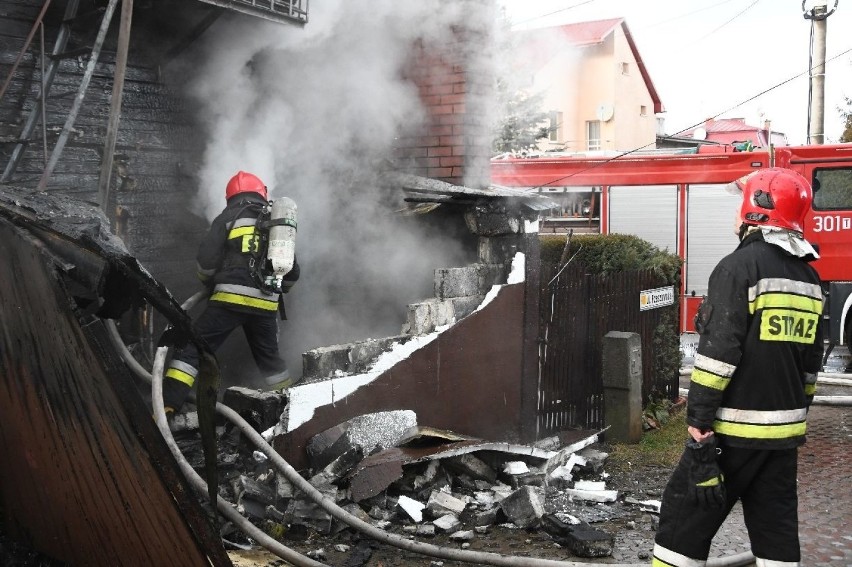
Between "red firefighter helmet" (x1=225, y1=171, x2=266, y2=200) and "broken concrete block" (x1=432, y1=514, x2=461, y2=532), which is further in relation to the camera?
"red firefighter helmet" (x1=225, y1=171, x2=266, y2=200)

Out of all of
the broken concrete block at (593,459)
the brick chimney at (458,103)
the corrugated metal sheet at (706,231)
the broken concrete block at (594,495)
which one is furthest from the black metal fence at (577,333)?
the corrugated metal sheet at (706,231)

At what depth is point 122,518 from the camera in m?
2.87

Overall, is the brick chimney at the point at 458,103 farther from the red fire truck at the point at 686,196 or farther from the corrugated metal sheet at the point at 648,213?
the corrugated metal sheet at the point at 648,213

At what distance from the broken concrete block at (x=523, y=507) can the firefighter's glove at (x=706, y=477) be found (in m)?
1.64

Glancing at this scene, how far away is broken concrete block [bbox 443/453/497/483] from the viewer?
17.5 ft

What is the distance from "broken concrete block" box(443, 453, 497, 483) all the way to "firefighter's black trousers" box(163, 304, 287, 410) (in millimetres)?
1340

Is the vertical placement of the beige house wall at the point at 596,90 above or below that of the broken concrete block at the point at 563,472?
above

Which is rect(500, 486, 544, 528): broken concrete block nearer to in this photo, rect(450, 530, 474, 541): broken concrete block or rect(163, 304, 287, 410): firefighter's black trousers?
rect(450, 530, 474, 541): broken concrete block

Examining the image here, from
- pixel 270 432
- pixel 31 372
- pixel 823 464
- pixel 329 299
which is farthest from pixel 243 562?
pixel 823 464

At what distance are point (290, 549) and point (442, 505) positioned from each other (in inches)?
47.5

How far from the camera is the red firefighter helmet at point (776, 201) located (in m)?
3.59

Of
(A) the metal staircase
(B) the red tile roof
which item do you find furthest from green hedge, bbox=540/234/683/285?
(B) the red tile roof

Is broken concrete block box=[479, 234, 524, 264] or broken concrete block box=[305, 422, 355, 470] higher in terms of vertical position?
broken concrete block box=[479, 234, 524, 264]

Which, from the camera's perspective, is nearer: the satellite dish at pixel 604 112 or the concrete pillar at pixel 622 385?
the concrete pillar at pixel 622 385
